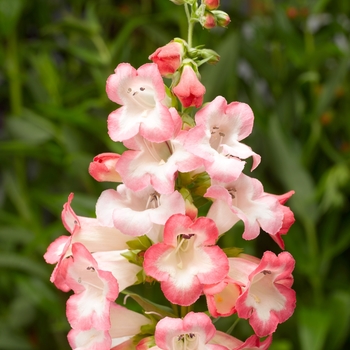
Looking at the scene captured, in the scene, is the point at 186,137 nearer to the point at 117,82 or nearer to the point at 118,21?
the point at 117,82

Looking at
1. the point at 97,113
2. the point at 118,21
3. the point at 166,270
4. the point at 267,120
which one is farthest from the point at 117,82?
the point at 118,21

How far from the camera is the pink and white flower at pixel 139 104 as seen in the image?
0.32 meters

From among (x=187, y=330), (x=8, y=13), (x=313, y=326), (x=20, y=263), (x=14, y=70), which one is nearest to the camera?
(x=187, y=330)

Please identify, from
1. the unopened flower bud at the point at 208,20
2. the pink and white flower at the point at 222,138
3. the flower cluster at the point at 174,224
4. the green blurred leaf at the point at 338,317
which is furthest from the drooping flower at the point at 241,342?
the green blurred leaf at the point at 338,317

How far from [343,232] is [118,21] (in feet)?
2.74

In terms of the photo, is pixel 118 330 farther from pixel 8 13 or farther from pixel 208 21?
pixel 8 13

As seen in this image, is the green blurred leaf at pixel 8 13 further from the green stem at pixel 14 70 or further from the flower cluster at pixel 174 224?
the flower cluster at pixel 174 224

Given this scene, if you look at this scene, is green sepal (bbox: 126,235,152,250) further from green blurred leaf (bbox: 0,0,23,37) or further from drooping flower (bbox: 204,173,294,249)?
green blurred leaf (bbox: 0,0,23,37)

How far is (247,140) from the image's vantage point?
1089 mm

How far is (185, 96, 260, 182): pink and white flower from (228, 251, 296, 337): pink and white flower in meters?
0.06

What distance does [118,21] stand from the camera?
146 cm

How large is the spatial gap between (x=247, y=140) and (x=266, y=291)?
2.51 feet

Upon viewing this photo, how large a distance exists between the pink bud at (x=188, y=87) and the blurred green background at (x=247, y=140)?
56 centimetres

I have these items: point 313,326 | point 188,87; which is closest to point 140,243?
point 188,87
